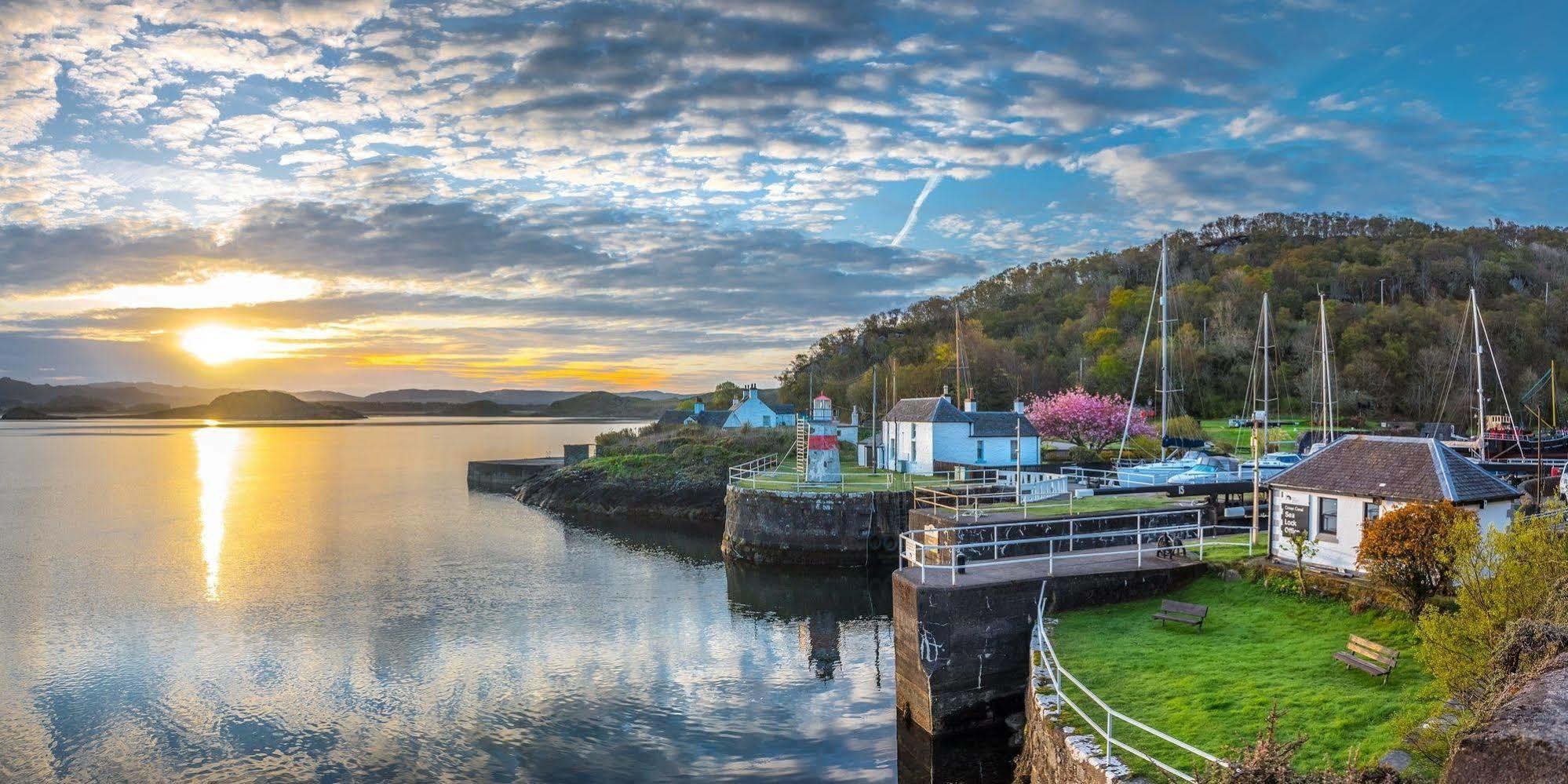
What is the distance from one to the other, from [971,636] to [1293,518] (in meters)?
8.54

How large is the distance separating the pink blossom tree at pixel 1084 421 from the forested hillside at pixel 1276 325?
1074 centimetres

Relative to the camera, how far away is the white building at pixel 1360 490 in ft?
60.2

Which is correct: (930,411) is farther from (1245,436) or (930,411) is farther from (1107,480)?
(1245,436)

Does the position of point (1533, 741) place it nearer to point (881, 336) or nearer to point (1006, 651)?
point (1006, 651)

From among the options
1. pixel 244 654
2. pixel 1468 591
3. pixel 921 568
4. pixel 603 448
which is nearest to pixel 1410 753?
pixel 1468 591

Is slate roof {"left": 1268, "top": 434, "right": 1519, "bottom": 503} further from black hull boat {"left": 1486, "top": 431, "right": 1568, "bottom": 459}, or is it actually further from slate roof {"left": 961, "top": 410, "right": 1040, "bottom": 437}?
black hull boat {"left": 1486, "top": 431, "right": 1568, "bottom": 459}

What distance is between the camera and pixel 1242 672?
14289 mm

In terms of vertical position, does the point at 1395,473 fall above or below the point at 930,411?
below

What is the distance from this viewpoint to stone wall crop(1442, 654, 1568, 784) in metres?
5.74

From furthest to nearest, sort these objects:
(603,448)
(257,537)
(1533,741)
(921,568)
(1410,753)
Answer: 1. (603,448)
2. (257,537)
3. (921,568)
4. (1410,753)
5. (1533,741)

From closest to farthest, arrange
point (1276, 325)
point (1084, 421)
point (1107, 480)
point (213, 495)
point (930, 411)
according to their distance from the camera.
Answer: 1. point (1107, 480)
2. point (930, 411)
3. point (1084, 421)
4. point (213, 495)
5. point (1276, 325)

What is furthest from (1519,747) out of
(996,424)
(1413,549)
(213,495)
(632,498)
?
(213,495)

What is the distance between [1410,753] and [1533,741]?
4686 millimetres

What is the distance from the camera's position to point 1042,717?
13.7 m
